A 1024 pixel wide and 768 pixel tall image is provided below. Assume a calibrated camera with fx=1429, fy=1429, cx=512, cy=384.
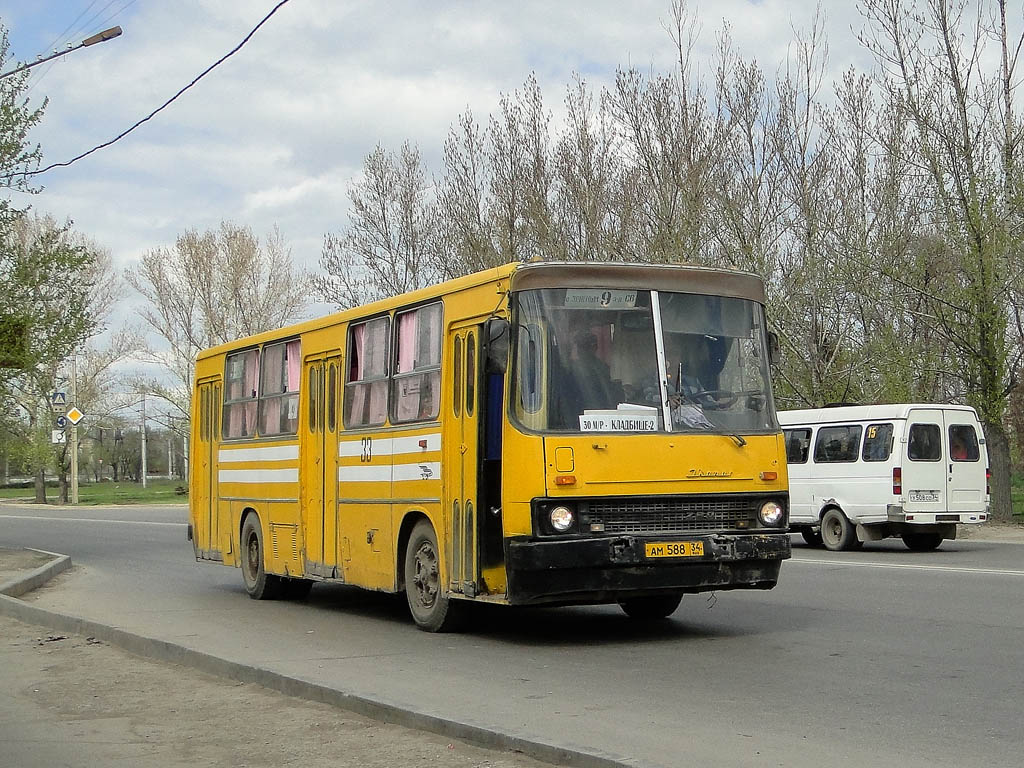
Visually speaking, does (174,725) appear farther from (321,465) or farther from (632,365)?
(321,465)

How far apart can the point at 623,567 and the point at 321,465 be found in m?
4.75

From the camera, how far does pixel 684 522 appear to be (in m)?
11.1

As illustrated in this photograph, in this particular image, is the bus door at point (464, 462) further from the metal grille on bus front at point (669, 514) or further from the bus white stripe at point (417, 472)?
the metal grille on bus front at point (669, 514)

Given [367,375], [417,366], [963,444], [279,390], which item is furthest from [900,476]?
[417,366]

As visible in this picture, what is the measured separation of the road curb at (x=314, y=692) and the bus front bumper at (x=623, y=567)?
2124 millimetres

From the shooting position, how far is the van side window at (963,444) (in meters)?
23.9

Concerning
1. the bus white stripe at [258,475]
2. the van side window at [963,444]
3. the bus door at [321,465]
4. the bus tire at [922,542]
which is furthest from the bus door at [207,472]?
the van side window at [963,444]

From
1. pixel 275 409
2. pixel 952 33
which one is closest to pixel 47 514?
pixel 952 33

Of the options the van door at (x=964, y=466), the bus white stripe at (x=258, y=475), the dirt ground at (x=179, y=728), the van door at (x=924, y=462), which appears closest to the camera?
the dirt ground at (x=179, y=728)

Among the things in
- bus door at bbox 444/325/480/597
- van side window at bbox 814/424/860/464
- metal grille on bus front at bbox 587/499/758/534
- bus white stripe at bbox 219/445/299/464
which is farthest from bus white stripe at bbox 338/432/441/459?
van side window at bbox 814/424/860/464

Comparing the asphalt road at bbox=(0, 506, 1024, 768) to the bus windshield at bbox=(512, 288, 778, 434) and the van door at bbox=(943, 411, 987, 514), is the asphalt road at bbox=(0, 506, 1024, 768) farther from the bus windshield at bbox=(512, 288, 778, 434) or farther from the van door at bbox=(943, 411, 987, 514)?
the van door at bbox=(943, 411, 987, 514)

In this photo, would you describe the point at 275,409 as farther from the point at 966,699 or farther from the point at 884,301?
the point at 884,301

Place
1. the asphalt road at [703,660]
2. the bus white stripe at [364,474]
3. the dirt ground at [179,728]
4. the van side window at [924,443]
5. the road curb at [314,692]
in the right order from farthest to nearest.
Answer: the van side window at [924,443] → the bus white stripe at [364,474] → the dirt ground at [179,728] → the asphalt road at [703,660] → the road curb at [314,692]

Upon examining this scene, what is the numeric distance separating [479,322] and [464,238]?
3420 cm
